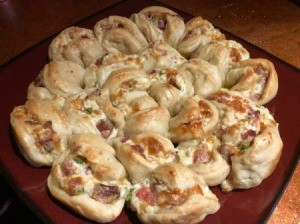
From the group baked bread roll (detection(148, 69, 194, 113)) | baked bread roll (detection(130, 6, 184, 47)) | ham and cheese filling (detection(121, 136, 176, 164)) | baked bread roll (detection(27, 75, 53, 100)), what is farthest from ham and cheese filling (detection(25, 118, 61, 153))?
baked bread roll (detection(130, 6, 184, 47))

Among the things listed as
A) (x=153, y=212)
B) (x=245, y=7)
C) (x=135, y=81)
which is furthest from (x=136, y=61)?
(x=245, y=7)

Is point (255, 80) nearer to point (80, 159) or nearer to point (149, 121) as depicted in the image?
point (149, 121)

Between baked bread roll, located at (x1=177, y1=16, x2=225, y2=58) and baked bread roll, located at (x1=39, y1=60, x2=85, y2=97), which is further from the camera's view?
baked bread roll, located at (x1=177, y1=16, x2=225, y2=58)

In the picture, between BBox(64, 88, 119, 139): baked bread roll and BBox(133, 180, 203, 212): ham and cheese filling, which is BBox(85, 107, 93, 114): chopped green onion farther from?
BBox(133, 180, 203, 212): ham and cheese filling

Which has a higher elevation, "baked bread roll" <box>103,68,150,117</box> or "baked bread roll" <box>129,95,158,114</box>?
"baked bread roll" <box>103,68,150,117</box>

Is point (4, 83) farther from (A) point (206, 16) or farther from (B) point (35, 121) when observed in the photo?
(A) point (206, 16)

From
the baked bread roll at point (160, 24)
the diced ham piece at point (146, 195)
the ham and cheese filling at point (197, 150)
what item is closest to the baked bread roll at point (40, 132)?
Result: the diced ham piece at point (146, 195)

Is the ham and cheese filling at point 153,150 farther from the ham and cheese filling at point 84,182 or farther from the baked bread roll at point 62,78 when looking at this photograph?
the baked bread roll at point 62,78
